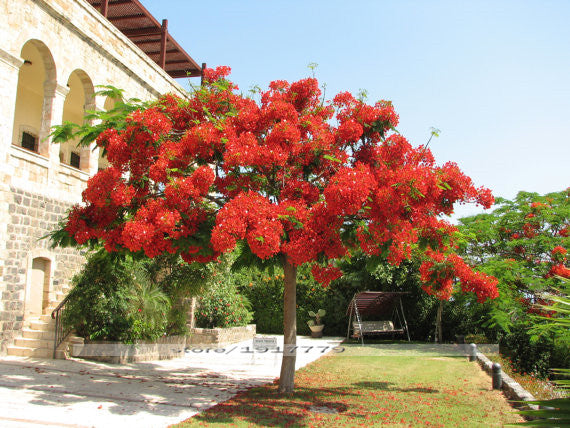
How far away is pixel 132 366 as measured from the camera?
10.6 metres

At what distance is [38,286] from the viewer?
11.9 m

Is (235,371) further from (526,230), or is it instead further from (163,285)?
(526,230)

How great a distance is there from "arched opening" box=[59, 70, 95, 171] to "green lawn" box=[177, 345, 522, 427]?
8.72 meters

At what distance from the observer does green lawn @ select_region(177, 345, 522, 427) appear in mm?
6383

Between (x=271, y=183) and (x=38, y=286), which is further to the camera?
(x=38, y=286)

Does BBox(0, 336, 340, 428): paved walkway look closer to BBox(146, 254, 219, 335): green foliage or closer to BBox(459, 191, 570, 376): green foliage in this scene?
BBox(146, 254, 219, 335): green foliage

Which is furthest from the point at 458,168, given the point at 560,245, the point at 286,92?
the point at 560,245

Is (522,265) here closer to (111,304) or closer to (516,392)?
(516,392)

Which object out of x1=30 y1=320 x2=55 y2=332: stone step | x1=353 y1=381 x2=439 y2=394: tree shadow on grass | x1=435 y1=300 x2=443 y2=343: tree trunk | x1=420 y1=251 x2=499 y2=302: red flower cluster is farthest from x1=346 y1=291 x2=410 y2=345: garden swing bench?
x1=30 y1=320 x2=55 y2=332: stone step

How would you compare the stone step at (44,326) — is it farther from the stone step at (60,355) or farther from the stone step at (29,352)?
the stone step at (60,355)

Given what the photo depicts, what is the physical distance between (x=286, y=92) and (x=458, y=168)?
10.1 ft

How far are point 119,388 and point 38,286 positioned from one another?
5.23m

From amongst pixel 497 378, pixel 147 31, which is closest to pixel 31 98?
pixel 147 31

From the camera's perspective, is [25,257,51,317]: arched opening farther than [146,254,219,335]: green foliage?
No
